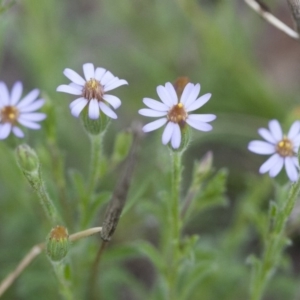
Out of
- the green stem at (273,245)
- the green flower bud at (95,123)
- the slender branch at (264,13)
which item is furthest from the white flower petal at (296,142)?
the green flower bud at (95,123)

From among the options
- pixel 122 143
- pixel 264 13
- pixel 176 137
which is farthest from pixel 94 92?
pixel 264 13

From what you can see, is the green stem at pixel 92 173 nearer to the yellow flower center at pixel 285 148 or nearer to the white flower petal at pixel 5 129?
the white flower petal at pixel 5 129

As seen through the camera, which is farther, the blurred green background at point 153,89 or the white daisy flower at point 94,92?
the blurred green background at point 153,89

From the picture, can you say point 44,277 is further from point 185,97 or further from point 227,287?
point 185,97

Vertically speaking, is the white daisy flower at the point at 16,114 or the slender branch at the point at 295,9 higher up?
the slender branch at the point at 295,9

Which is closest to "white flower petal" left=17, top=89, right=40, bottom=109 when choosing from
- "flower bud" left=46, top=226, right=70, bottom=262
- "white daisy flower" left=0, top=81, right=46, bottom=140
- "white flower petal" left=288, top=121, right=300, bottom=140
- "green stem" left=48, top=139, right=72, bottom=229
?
"white daisy flower" left=0, top=81, right=46, bottom=140

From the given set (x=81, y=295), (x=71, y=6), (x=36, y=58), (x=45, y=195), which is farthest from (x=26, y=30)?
(x=45, y=195)

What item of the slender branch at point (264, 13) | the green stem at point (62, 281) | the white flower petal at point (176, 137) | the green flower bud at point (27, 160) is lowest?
the green stem at point (62, 281)

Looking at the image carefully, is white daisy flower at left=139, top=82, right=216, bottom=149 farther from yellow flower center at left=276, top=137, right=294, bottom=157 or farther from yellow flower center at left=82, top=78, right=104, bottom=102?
yellow flower center at left=276, top=137, right=294, bottom=157
